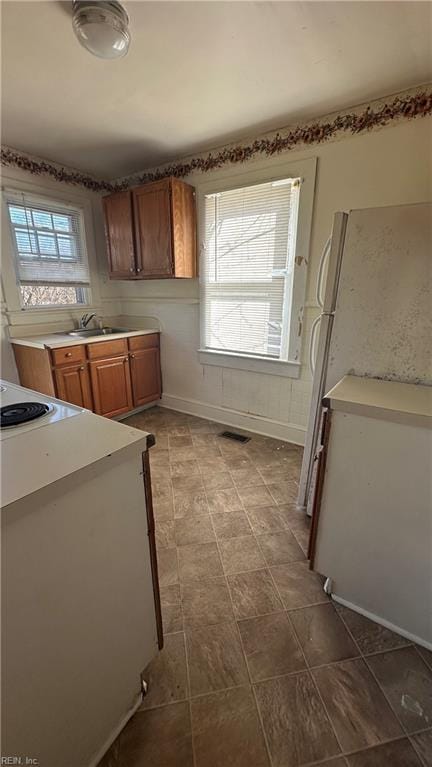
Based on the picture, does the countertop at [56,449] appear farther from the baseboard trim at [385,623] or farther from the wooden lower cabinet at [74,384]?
the wooden lower cabinet at [74,384]

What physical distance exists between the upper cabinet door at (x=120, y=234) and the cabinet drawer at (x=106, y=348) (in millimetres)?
715

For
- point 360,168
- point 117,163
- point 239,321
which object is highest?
point 117,163

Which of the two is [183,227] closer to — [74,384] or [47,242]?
[47,242]

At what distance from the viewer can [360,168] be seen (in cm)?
212

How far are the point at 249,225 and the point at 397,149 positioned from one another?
1.11 meters

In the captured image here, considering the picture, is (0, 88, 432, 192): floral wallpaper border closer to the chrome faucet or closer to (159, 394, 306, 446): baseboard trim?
the chrome faucet

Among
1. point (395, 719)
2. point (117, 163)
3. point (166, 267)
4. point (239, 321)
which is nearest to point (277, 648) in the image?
point (395, 719)

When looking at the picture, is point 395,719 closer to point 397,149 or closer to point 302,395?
point 302,395

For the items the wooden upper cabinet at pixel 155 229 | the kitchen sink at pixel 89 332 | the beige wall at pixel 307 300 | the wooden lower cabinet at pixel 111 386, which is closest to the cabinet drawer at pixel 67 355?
the wooden lower cabinet at pixel 111 386

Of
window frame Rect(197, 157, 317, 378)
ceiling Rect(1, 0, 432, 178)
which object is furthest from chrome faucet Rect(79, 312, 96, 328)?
ceiling Rect(1, 0, 432, 178)

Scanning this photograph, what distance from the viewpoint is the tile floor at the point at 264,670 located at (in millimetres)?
975

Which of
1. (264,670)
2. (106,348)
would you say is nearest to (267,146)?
(106,348)

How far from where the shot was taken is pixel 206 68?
65.6 inches

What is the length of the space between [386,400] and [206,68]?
1969mm
